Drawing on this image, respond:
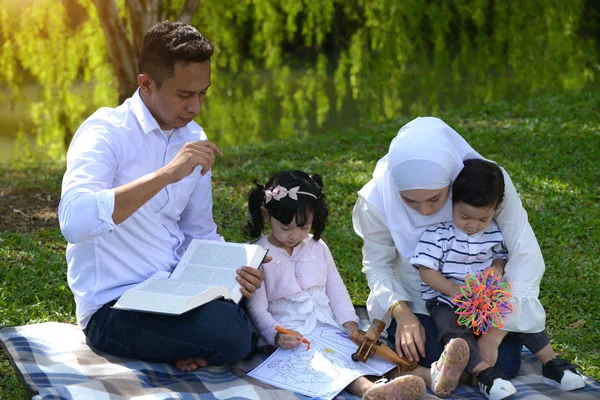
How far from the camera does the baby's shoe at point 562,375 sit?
3.10m

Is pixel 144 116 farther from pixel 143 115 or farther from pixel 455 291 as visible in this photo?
pixel 455 291

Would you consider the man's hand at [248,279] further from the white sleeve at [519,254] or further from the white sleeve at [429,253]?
the white sleeve at [519,254]

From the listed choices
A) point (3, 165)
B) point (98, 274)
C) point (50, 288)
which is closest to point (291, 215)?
point (98, 274)

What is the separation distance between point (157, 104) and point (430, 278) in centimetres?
139

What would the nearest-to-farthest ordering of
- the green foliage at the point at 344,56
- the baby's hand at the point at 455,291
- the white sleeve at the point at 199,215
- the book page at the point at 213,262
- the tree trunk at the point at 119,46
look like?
the baby's hand at the point at 455,291, the book page at the point at 213,262, the white sleeve at the point at 199,215, the tree trunk at the point at 119,46, the green foliage at the point at 344,56

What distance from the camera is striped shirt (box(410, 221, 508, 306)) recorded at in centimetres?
328

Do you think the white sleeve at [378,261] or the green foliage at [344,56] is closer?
the white sleeve at [378,261]

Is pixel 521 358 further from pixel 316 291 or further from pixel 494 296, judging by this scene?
pixel 316 291

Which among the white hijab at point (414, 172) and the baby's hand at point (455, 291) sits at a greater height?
the white hijab at point (414, 172)

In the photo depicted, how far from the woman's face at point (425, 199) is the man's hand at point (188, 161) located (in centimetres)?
82

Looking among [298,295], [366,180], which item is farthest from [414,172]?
[366,180]

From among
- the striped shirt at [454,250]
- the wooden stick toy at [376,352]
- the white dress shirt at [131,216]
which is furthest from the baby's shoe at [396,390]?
the white dress shirt at [131,216]

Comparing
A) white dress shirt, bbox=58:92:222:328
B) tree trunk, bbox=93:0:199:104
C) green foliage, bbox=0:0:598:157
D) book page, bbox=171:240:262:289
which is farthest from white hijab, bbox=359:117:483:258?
green foliage, bbox=0:0:598:157

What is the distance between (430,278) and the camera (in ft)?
10.7
